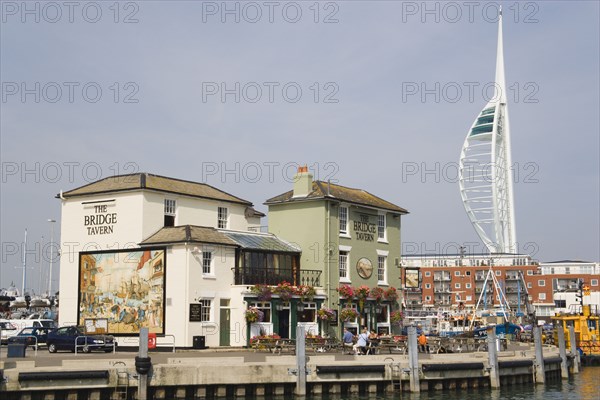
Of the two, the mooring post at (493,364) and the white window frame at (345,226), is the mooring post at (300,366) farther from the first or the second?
the white window frame at (345,226)

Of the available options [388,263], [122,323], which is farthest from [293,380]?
[388,263]

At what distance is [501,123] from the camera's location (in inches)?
6294

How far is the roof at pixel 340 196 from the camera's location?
51.7 meters

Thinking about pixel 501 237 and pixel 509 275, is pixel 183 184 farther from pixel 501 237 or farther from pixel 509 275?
pixel 501 237

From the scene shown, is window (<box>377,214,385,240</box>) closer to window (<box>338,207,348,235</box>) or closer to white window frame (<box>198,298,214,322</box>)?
window (<box>338,207,348,235</box>)

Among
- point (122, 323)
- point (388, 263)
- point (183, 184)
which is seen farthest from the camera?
point (388, 263)

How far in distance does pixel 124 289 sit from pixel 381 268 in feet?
61.0

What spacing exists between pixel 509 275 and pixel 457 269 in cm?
956

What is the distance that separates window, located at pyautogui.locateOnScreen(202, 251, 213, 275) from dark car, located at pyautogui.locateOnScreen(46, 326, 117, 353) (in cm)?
699

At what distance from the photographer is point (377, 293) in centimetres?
5300

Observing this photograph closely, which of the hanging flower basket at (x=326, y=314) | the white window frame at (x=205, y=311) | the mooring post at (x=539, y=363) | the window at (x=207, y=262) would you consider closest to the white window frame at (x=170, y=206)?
the window at (x=207, y=262)

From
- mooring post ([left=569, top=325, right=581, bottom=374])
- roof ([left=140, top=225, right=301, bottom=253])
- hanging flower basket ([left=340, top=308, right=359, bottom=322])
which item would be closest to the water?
mooring post ([left=569, top=325, right=581, bottom=374])

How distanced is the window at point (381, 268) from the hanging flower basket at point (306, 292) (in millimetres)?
7851

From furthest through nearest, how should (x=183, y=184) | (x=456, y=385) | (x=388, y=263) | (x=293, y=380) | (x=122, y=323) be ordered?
(x=388, y=263) < (x=183, y=184) < (x=122, y=323) < (x=456, y=385) < (x=293, y=380)
